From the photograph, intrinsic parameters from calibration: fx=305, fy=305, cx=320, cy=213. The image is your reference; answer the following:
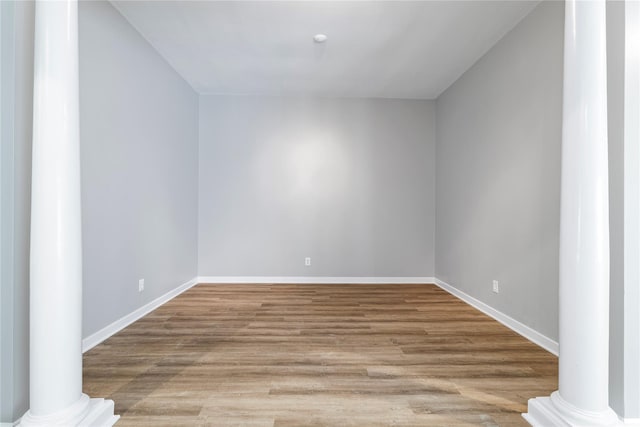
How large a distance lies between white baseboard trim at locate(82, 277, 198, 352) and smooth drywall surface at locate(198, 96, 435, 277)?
2.97ft

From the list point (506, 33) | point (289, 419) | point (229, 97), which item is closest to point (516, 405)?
point (289, 419)

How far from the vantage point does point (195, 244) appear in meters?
4.41

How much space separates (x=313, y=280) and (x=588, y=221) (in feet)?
11.9

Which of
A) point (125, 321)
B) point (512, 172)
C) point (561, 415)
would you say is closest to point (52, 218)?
point (125, 321)

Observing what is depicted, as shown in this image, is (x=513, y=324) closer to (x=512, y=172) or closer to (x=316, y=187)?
(x=512, y=172)

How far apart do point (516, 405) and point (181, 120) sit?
4286mm

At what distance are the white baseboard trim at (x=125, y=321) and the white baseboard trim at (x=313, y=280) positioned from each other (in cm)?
60

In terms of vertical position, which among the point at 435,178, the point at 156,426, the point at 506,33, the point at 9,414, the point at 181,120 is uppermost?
the point at 506,33

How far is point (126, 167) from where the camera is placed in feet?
9.09

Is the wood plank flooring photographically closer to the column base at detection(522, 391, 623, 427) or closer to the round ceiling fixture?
the column base at detection(522, 391, 623, 427)

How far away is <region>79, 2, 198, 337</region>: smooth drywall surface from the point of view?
2.32 m

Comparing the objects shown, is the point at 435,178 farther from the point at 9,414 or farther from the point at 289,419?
the point at 9,414

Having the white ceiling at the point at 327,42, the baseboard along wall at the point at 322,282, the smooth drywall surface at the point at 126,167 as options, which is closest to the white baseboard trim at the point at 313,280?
the baseboard along wall at the point at 322,282

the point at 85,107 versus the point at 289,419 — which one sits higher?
the point at 85,107
